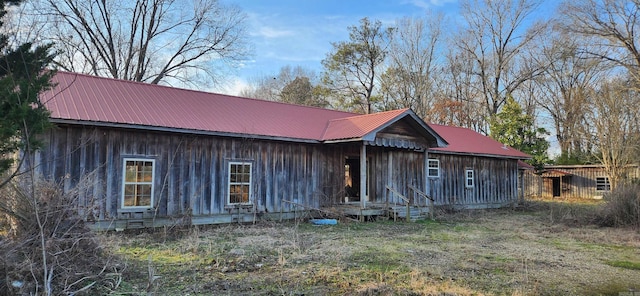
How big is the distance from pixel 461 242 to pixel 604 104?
16662 mm

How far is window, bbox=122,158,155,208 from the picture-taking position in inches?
461

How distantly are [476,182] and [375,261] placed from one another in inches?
607

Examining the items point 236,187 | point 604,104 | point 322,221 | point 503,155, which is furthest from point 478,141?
point 236,187

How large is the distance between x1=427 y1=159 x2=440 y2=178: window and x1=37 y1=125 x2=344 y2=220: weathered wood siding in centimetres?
524

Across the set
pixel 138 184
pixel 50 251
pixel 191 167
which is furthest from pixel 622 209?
pixel 50 251

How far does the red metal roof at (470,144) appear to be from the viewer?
21344mm

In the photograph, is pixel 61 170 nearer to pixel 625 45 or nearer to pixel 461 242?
pixel 461 242

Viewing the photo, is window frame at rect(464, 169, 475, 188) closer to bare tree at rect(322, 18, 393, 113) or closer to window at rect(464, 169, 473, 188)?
window at rect(464, 169, 473, 188)

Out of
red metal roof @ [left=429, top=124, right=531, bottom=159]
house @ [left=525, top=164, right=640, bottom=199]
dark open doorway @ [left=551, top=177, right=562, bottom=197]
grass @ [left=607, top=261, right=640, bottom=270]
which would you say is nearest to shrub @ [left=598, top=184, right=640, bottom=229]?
grass @ [left=607, top=261, right=640, bottom=270]

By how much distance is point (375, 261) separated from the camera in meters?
8.27

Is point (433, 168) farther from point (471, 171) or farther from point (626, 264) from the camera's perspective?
point (626, 264)

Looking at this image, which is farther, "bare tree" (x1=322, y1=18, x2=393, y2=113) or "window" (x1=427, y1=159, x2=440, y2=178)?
"bare tree" (x1=322, y1=18, x2=393, y2=113)

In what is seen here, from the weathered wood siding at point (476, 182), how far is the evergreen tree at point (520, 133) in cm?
725

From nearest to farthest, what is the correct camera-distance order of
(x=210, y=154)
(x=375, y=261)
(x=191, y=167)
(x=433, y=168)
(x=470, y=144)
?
(x=375, y=261)
(x=191, y=167)
(x=210, y=154)
(x=433, y=168)
(x=470, y=144)
